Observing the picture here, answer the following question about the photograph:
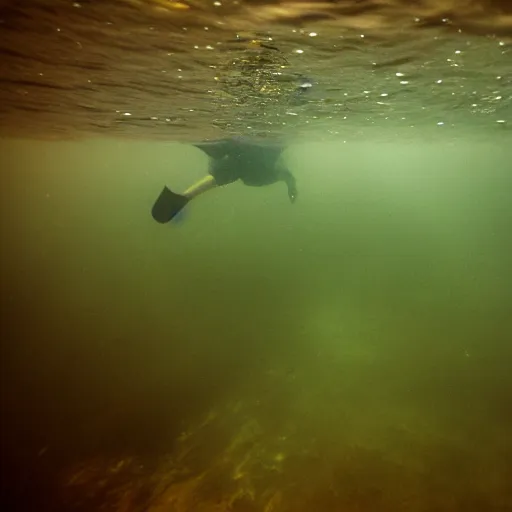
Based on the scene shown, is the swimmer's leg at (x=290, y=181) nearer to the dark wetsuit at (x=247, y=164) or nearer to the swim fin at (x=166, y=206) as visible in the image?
the dark wetsuit at (x=247, y=164)

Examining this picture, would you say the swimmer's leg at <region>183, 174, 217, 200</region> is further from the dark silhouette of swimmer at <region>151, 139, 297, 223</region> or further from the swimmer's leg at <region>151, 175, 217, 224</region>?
the swimmer's leg at <region>151, 175, 217, 224</region>

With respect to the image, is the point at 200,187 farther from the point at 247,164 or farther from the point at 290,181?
the point at 290,181

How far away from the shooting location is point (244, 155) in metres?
19.0

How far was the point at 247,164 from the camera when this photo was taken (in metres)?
18.6

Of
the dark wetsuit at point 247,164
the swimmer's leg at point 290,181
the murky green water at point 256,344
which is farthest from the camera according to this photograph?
the swimmer's leg at point 290,181

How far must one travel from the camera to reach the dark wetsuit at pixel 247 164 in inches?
713

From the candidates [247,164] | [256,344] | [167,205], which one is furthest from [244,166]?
[256,344]

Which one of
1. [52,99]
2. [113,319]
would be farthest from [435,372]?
[113,319]

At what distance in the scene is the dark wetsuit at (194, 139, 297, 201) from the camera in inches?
713

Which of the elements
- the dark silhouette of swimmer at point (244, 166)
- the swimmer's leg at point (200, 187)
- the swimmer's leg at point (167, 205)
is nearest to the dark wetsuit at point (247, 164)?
the dark silhouette of swimmer at point (244, 166)

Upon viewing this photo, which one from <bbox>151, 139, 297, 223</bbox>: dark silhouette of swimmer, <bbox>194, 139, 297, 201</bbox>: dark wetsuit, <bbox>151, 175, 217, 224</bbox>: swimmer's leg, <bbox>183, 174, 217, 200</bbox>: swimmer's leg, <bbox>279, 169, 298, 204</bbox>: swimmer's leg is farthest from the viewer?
<bbox>279, 169, 298, 204</bbox>: swimmer's leg

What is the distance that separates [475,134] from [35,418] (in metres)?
27.0

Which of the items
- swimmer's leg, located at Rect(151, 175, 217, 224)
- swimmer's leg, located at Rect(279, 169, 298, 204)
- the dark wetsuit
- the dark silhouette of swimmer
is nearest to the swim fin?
swimmer's leg, located at Rect(151, 175, 217, 224)

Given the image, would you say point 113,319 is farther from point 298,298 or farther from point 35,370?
point 298,298
